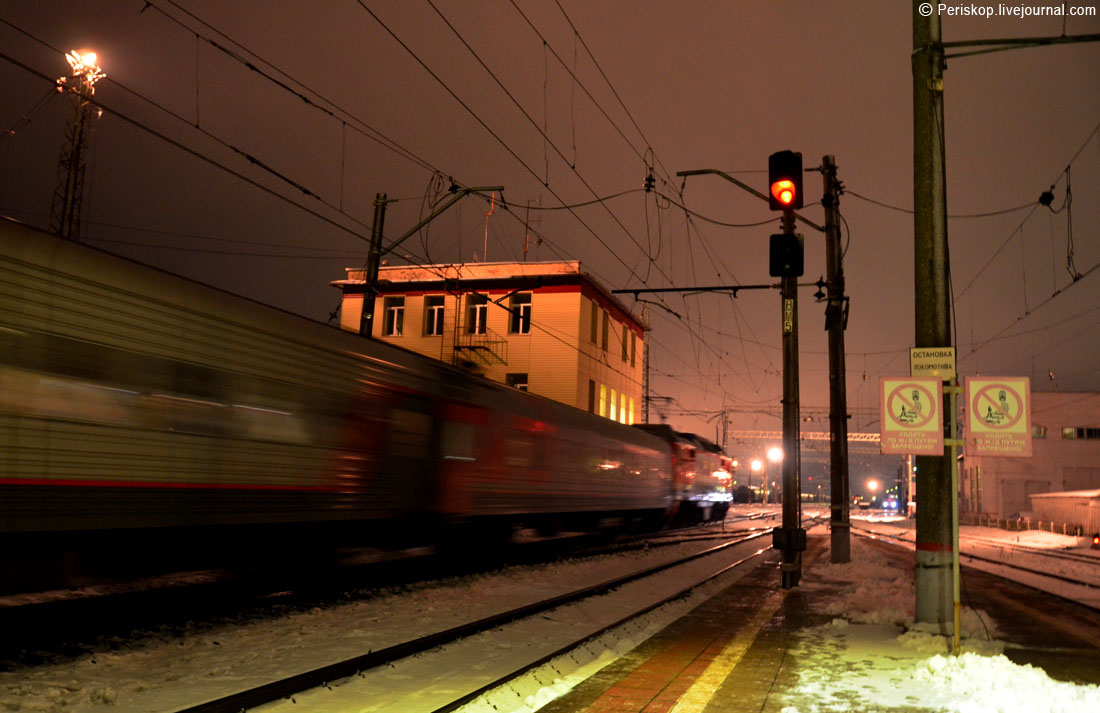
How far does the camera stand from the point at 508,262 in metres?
47.2

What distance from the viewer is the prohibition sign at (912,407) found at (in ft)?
27.8

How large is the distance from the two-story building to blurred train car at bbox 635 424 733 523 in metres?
6.95

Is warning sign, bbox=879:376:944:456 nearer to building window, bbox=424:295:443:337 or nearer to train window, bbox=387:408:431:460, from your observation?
train window, bbox=387:408:431:460

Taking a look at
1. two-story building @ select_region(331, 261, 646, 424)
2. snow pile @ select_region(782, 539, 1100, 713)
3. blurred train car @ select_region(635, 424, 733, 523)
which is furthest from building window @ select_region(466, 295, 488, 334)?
snow pile @ select_region(782, 539, 1100, 713)

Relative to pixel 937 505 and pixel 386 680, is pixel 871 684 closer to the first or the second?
pixel 937 505

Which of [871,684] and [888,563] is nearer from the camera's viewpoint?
[871,684]

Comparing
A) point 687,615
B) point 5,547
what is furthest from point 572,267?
point 5,547

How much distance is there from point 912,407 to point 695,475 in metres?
30.6

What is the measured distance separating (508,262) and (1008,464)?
39.2 m

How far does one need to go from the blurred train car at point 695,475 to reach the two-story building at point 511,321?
6947 mm

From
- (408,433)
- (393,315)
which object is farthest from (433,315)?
(408,433)

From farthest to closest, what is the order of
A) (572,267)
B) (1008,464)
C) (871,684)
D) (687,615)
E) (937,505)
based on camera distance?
1. (1008,464)
2. (572,267)
3. (687,615)
4. (937,505)
5. (871,684)

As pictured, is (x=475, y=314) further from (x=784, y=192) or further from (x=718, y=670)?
(x=718, y=670)

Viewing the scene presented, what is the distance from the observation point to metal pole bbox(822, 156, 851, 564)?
18.8 meters
